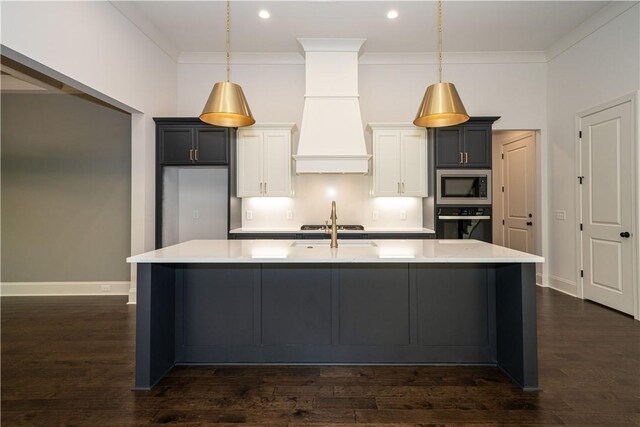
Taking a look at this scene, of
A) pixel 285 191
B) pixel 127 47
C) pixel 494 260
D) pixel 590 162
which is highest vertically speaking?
pixel 127 47

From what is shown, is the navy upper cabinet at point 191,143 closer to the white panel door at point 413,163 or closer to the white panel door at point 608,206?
the white panel door at point 413,163

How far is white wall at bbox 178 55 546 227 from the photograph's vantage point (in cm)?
507

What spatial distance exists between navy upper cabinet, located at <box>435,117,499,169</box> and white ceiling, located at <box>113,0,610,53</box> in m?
1.21

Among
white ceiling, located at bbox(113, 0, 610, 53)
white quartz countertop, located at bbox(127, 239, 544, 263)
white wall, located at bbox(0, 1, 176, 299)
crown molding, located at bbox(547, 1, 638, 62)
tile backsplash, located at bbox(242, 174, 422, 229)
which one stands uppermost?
white ceiling, located at bbox(113, 0, 610, 53)

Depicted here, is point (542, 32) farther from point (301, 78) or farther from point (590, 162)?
point (301, 78)

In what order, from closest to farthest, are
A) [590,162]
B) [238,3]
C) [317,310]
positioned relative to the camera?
[317,310]
[238,3]
[590,162]

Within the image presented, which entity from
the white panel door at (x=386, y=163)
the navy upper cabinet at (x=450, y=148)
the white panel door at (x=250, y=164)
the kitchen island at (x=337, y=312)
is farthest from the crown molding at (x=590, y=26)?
the white panel door at (x=250, y=164)

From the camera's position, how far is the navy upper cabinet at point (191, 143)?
4.45 metres

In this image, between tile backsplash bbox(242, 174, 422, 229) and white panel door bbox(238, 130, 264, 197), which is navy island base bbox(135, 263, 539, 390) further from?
tile backsplash bbox(242, 174, 422, 229)

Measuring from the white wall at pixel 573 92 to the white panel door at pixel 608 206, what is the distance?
0.68 ft

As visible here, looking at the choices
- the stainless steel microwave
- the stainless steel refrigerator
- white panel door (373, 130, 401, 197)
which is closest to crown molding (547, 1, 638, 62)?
the stainless steel microwave

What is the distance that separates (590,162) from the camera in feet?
13.8

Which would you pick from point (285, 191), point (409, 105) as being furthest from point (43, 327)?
point (409, 105)

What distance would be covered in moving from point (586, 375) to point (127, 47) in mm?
5355
